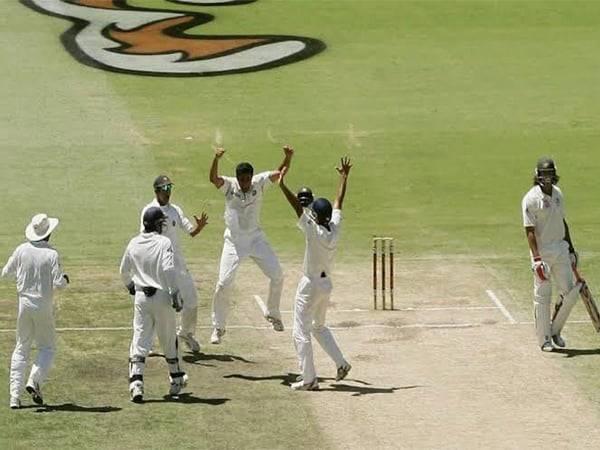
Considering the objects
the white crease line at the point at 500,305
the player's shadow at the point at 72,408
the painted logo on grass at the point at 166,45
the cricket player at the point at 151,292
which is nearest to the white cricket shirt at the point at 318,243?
the cricket player at the point at 151,292

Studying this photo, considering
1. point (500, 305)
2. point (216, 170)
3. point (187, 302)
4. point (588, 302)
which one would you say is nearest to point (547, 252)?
point (588, 302)

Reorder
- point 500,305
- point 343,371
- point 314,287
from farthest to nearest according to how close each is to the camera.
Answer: point 500,305 < point 343,371 < point 314,287

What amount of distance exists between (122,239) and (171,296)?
8651mm

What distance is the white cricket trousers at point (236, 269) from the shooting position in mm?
19969

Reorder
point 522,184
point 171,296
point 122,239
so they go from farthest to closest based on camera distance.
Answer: point 522,184, point 122,239, point 171,296

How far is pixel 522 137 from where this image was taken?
3152 cm

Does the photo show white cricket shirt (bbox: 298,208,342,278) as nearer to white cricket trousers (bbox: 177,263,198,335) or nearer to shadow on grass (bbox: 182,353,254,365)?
white cricket trousers (bbox: 177,263,198,335)

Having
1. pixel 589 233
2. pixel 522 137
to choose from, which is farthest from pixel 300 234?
pixel 522 137

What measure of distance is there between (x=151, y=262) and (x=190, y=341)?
8.35 ft

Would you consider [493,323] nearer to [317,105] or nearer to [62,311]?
[62,311]

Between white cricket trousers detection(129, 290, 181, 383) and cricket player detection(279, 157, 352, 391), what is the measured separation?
141 cm

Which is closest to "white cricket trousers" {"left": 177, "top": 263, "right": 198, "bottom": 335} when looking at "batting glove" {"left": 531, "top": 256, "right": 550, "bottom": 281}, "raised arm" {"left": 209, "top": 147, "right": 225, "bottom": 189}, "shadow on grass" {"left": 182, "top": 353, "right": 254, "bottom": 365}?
"shadow on grass" {"left": 182, "top": 353, "right": 254, "bottom": 365}

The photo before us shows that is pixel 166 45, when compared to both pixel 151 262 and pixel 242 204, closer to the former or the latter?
pixel 242 204

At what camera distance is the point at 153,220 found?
1770cm
